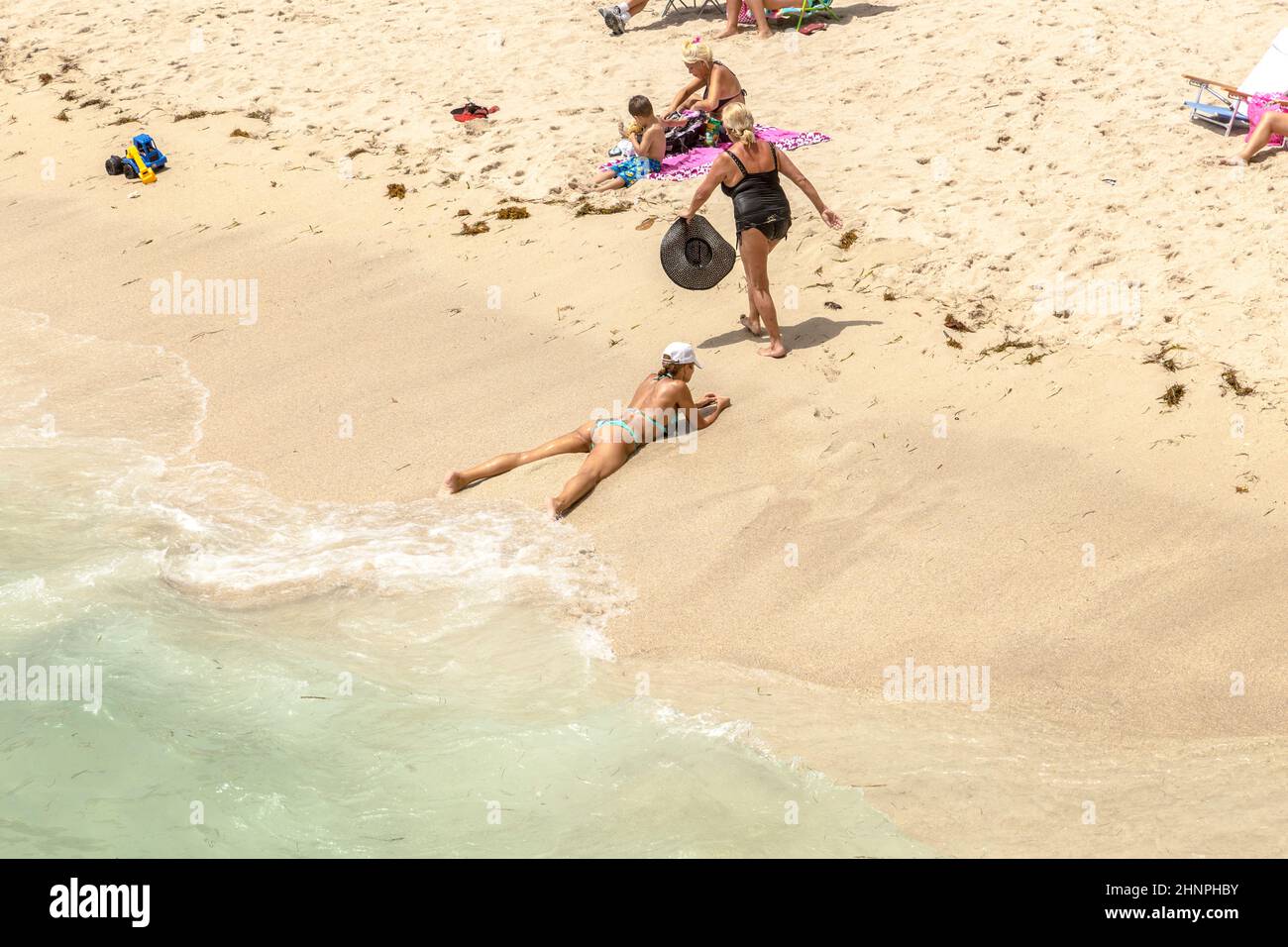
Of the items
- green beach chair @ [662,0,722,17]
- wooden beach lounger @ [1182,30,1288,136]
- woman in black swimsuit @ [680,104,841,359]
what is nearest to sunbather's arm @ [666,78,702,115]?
woman in black swimsuit @ [680,104,841,359]

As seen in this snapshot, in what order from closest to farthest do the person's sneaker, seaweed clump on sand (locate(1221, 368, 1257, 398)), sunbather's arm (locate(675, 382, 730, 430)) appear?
1. seaweed clump on sand (locate(1221, 368, 1257, 398))
2. sunbather's arm (locate(675, 382, 730, 430))
3. the person's sneaker

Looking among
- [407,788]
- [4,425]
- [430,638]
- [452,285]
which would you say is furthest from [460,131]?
[407,788]

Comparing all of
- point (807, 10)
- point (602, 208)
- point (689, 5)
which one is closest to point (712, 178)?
point (602, 208)

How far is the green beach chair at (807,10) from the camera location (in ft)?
45.0

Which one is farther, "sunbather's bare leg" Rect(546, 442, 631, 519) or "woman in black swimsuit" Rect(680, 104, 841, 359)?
"woman in black swimsuit" Rect(680, 104, 841, 359)

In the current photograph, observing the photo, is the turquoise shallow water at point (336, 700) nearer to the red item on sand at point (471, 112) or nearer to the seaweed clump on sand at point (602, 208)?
the seaweed clump on sand at point (602, 208)

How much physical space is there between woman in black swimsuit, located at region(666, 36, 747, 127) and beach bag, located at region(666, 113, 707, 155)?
13cm

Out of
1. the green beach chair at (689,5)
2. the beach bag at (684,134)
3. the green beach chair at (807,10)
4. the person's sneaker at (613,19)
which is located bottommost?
the beach bag at (684,134)

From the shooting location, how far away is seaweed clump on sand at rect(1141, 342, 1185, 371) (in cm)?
791

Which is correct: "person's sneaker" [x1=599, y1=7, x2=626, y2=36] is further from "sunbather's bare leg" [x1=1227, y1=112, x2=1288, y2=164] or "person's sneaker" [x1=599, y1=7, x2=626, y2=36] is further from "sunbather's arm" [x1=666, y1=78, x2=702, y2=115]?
"sunbather's bare leg" [x1=1227, y1=112, x2=1288, y2=164]

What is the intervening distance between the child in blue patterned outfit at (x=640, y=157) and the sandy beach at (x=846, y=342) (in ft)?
0.94

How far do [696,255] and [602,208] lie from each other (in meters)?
2.56

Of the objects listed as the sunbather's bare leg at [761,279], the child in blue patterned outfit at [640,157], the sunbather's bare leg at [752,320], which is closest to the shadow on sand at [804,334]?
the sunbather's bare leg at [752,320]

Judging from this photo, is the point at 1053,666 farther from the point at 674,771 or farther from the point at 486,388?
the point at 486,388
